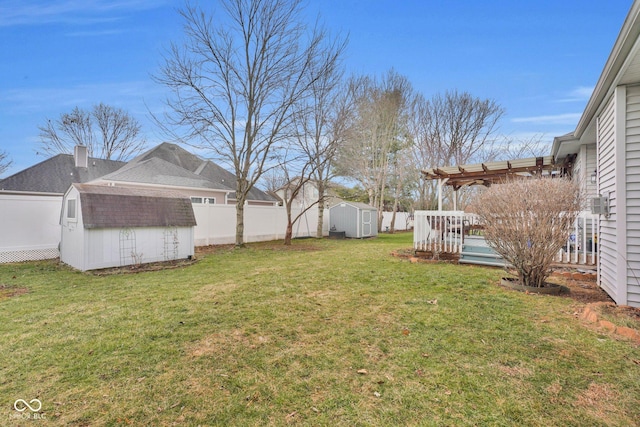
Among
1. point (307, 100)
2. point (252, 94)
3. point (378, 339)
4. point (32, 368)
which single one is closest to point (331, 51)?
point (307, 100)

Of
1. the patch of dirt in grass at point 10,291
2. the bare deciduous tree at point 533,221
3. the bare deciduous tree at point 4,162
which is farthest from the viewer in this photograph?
the bare deciduous tree at point 4,162

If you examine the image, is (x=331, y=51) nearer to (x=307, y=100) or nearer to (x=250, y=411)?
(x=307, y=100)

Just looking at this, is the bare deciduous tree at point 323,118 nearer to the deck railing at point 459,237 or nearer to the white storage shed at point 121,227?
the deck railing at point 459,237

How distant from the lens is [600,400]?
2.00 metres

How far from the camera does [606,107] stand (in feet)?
14.8

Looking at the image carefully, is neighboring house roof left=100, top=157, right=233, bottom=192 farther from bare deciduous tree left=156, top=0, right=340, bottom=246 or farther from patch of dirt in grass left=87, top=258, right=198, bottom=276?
patch of dirt in grass left=87, top=258, right=198, bottom=276

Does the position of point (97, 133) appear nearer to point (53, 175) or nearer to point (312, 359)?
point (53, 175)

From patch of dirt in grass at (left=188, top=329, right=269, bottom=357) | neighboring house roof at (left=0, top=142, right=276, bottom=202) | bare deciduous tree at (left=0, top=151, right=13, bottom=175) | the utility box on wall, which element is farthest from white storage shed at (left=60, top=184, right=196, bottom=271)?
bare deciduous tree at (left=0, top=151, right=13, bottom=175)

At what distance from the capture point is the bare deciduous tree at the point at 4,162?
2137cm

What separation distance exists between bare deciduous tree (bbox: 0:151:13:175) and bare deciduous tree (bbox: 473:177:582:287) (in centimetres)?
3126

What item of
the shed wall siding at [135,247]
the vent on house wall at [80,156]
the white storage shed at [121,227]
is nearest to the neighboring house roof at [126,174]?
the vent on house wall at [80,156]

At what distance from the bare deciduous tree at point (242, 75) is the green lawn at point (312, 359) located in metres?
7.54

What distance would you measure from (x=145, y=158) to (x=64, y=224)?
10.8 m

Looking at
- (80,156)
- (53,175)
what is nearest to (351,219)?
(80,156)
